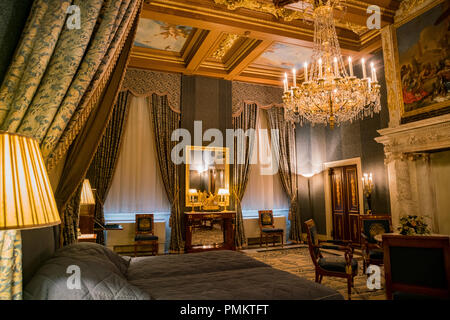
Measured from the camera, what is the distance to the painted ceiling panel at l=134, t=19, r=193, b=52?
494cm

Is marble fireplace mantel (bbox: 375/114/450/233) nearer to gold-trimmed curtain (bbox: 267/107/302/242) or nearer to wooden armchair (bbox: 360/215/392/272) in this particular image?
wooden armchair (bbox: 360/215/392/272)

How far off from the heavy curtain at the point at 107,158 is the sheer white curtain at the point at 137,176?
15 centimetres

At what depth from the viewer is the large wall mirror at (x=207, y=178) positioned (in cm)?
621

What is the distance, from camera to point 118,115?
5.90m

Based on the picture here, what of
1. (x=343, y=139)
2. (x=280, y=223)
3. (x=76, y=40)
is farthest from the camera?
(x=280, y=223)

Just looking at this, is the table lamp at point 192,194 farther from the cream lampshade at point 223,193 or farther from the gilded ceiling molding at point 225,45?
the gilded ceiling molding at point 225,45

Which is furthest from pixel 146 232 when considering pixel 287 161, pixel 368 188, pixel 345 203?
pixel 368 188

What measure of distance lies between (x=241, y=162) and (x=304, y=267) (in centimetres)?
284

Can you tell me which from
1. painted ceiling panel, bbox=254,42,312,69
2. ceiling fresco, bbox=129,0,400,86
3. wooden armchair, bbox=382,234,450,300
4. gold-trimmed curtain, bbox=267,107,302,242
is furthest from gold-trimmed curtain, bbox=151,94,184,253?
wooden armchair, bbox=382,234,450,300

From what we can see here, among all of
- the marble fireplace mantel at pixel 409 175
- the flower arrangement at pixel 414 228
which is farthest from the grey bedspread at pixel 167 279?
the marble fireplace mantel at pixel 409 175
